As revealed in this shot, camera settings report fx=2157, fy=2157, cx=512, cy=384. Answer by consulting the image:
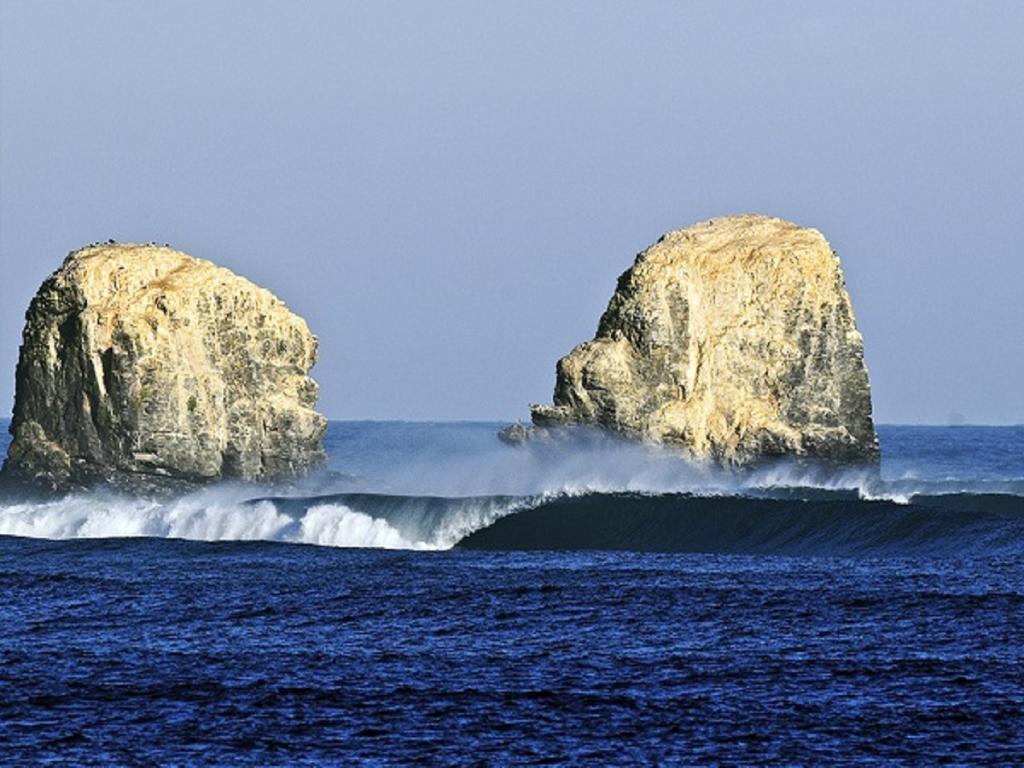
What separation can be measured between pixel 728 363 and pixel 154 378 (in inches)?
715

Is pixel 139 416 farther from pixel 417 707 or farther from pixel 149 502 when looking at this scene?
pixel 417 707

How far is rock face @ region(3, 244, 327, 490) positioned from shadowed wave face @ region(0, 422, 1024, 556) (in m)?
1.14

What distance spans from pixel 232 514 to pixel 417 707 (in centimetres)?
3135

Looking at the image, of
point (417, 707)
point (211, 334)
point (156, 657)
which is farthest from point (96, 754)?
point (211, 334)

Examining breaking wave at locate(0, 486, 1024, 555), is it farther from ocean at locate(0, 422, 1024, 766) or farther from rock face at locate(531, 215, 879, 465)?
rock face at locate(531, 215, 879, 465)

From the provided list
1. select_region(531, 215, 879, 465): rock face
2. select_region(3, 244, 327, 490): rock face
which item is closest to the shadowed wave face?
select_region(531, 215, 879, 465): rock face

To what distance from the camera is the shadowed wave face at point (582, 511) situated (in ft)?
155

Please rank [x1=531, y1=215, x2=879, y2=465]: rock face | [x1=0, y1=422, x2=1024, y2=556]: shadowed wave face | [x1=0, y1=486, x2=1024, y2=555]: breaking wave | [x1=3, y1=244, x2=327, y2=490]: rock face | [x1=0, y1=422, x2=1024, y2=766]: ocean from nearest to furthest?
[x1=0, y1=422, x2=1024, y2=766]: ocean < [x1=0, y1=486, x2=1024, y2=555]: breaking wave < [x1=0, y1=422, x2=1024, y2=556]: shadowed wave face < [x1=3, y1=244, x2=327, y2=490]: rock face < [x1=531, y1=215, x2=879, y2=465]: rock face

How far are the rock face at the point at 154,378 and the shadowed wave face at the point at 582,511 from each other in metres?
1.14

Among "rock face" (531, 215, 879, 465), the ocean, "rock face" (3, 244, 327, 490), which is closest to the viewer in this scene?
the ocean

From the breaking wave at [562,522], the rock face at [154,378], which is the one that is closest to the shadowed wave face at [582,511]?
the breaking wave at [562,522]

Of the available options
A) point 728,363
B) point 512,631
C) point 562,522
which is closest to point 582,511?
point 562,522

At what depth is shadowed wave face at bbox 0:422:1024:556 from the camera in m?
47.1

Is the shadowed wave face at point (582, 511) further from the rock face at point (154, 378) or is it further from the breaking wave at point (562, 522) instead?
the rock face at point (154, 378)
